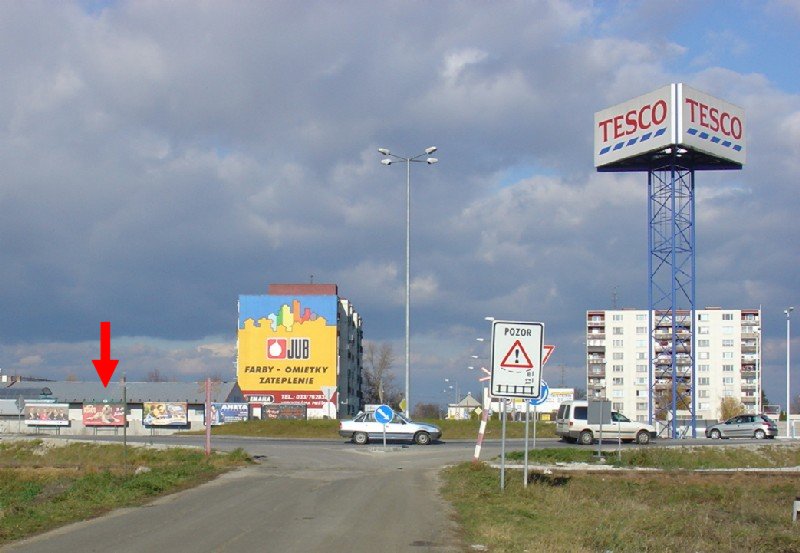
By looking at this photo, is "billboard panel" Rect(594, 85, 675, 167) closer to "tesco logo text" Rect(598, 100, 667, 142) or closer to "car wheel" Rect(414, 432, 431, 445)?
"tesco logo text" Rect(598, 100, 667, 142)

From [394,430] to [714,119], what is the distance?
90.7ft

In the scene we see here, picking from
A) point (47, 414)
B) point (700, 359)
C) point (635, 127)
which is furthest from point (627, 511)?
point (700, 359)

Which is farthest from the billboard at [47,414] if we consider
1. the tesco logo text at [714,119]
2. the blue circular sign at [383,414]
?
the tesco logo text at [714,119]

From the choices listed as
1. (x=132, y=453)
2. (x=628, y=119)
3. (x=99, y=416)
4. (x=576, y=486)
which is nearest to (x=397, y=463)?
(x=576, y=486)

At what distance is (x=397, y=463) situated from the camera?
1122 inches

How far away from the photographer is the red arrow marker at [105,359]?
68.4 ft

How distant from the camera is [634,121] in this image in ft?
173

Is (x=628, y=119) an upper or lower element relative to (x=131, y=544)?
upper

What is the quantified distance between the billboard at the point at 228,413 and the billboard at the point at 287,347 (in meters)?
23.7

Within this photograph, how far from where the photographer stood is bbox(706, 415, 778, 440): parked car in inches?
2003

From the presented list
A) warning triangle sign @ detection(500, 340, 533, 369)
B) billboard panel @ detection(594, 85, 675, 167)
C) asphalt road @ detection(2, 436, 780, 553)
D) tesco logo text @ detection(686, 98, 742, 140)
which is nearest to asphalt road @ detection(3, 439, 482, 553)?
asphalt road @ detection(2, 436, 780, 553)

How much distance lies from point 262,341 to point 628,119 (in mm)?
54827

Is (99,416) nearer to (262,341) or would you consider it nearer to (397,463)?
(262,341)

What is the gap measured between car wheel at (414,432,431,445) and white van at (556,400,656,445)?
21.1ft
